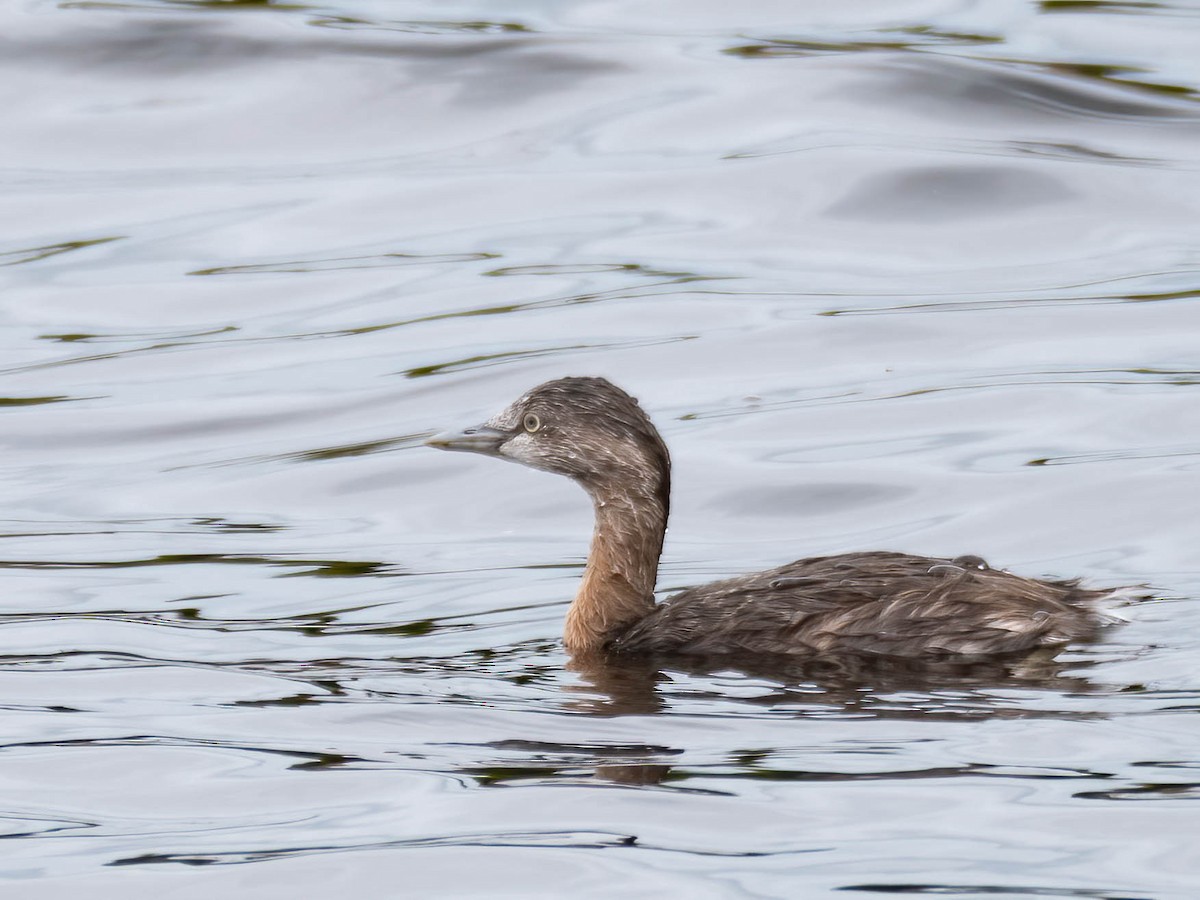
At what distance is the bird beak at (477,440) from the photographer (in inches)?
378

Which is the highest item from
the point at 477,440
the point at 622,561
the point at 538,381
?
the point at 477,440

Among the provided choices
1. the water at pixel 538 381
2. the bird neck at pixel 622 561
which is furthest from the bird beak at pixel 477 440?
the water at pixel 538 381

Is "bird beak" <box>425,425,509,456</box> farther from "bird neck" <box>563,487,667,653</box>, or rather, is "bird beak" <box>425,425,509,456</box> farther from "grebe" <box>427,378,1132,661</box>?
"bird neck" <box>563,487,667,653</box>

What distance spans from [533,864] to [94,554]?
556 cm

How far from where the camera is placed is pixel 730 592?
9.25 metres

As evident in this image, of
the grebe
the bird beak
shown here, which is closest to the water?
the grebe

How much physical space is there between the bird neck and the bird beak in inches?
18.2

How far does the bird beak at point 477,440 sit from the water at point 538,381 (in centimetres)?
77

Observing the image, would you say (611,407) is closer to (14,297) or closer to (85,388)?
(85,388)

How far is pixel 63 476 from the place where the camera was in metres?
13.4

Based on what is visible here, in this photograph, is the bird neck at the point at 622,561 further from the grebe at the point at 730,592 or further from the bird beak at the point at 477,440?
the bird beak at the point at 477,440

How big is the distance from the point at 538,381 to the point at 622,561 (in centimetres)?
505

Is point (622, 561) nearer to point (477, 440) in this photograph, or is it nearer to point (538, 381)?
point (477, 440)

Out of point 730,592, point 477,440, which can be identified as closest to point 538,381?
point 477,440
